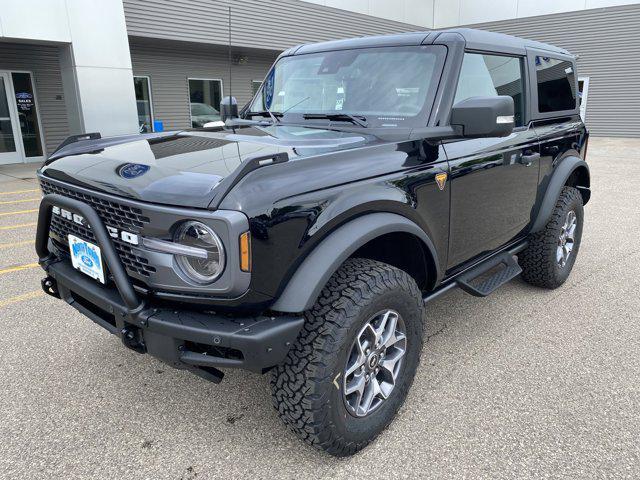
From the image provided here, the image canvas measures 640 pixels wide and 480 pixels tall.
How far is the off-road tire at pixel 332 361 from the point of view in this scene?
6.61 feet

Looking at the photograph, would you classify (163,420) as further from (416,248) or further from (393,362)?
(416,248)

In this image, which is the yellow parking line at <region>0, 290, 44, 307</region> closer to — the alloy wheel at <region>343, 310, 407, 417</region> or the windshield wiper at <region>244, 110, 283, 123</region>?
the windshield wiper at <region>244, 110, 283, 123</region>

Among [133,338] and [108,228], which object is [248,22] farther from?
[133,338]

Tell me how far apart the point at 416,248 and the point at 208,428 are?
142cm

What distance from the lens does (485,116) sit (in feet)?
8.17

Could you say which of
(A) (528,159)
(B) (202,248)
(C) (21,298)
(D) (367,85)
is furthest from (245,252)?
(C) (21,298)

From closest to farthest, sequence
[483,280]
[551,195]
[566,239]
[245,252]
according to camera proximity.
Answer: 1. [245,252]
2. [483,280]
3. [551,195]
4. [566,239]

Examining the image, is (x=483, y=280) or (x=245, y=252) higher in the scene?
(x=245, y=252)

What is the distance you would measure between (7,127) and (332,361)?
1347 cm

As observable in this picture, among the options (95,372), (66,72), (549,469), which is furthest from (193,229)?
(66,72)

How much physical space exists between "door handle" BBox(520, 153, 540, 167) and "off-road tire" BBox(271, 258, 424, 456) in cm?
166

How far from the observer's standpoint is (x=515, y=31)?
2048cm

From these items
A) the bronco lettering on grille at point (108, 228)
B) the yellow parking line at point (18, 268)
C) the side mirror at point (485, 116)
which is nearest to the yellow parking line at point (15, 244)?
the yellow parking line at point (18, 268)

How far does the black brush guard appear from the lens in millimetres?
1828
